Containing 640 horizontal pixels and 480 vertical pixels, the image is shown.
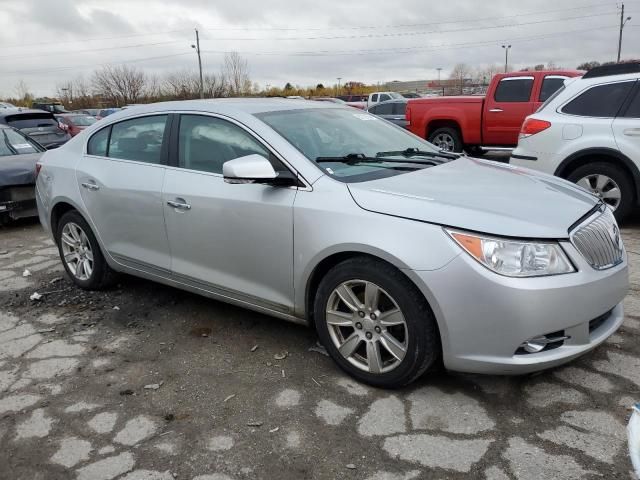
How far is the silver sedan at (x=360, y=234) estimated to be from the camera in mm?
2625

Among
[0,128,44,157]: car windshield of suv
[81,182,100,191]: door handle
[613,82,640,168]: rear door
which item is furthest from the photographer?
[0,128,44,157]: car windshield of suv

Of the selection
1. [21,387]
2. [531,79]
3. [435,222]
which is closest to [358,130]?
[435,222]

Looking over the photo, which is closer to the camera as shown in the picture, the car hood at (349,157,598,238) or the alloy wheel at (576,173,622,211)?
the car hood at (349,157,598,238)

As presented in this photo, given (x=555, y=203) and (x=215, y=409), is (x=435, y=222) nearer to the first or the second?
(x=555, y=203)

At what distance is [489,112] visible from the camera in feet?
36.3

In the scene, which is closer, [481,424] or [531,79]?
[481,424]

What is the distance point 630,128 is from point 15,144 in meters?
8.16

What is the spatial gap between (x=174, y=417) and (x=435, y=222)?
1672 mm

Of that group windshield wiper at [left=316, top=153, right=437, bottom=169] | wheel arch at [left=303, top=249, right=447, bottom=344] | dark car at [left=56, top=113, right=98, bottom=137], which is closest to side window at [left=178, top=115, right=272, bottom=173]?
windshield wiper at [left=316, top=153, right=437, bottom=169]

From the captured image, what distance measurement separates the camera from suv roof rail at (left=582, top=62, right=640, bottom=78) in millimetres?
6082

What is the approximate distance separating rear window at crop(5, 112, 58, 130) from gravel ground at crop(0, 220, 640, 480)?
9.70 meters

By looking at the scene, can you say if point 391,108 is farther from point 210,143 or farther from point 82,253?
point 210,143

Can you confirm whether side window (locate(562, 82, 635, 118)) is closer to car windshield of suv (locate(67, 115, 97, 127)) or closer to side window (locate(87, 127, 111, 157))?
side window (locate(87, 127, 111, 157))

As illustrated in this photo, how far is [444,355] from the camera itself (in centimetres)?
277
